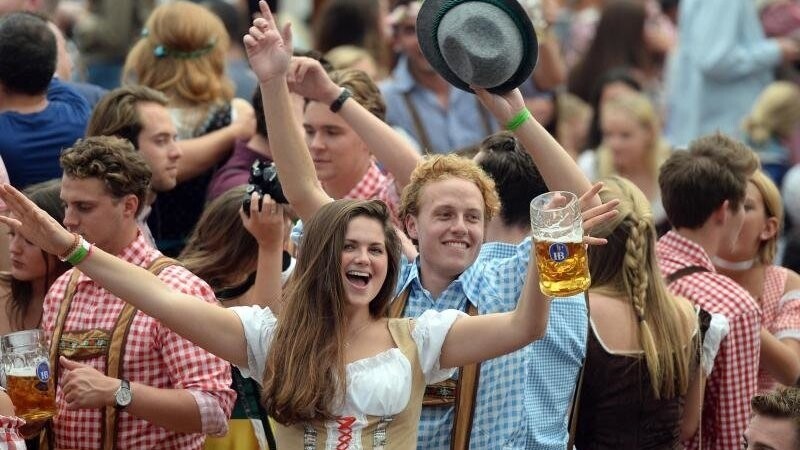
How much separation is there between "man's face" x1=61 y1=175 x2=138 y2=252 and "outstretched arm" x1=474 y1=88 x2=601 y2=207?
4.07 ft

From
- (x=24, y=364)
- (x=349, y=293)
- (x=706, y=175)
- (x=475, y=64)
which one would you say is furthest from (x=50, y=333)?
(x=706, y=175)

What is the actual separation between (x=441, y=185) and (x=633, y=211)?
0.79 metres

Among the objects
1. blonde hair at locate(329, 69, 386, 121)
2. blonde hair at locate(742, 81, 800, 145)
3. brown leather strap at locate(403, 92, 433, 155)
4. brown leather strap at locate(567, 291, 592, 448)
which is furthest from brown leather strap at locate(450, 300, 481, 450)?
blonde hair at locate(742, 81, 800, 145)

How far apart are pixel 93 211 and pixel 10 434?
851 millimetres

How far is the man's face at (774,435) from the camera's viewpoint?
4512mm

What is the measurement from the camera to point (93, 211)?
516 cm

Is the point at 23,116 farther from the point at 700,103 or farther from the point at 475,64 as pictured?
the point at 700,103

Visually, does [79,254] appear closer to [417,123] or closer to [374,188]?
[374,188]

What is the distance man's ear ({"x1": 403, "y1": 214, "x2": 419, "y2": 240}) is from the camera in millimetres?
4996

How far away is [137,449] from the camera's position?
16.5 ft

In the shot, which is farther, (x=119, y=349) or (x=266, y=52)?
(x=266, y=52)

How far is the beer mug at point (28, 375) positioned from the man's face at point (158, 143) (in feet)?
4.83

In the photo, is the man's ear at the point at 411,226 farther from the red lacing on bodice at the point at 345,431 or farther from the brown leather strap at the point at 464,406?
the red lacing on bodice at the point at 345,431

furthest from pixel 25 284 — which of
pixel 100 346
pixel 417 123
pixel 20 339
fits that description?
pixel 417 123
